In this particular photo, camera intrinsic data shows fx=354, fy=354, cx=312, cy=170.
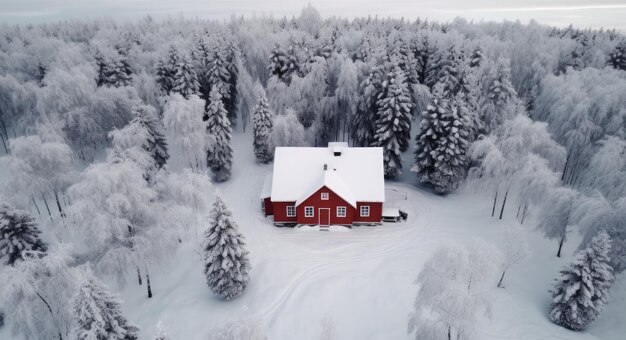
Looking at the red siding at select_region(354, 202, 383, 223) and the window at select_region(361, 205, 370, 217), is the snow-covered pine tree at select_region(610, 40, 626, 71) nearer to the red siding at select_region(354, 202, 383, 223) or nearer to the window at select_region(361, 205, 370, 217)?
the red siding at select_region(354, 202, 383, 223)

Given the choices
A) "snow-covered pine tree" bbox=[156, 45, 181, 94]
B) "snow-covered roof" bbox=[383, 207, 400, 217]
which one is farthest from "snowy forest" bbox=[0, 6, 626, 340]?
"snow-covered roof" bbox=[383, 207, 400, 217]

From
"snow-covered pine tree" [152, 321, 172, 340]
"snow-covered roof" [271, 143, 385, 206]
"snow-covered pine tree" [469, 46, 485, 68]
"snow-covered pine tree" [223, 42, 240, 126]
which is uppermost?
"snow-covered pine tree" [469, 46, 485, 68]

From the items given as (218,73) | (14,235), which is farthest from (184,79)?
(14,235)

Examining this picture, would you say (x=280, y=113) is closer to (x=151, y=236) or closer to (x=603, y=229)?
(x=151, y=236)

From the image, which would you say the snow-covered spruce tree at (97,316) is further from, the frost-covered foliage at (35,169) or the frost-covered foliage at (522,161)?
the frost-covered foliage at (522,161)

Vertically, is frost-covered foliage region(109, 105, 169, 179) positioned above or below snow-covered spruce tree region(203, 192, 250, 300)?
above

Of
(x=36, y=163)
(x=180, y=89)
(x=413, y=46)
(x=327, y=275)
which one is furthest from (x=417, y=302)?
(x=413, y=46)
